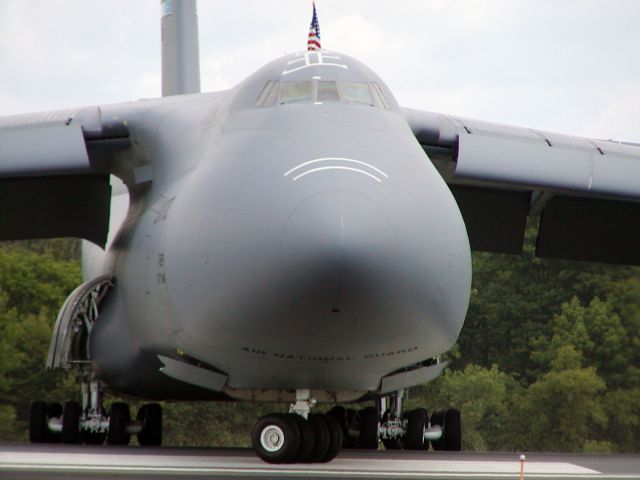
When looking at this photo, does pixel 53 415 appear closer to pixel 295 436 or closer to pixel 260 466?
pixel 260 466

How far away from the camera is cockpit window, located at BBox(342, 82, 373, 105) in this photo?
10.4m

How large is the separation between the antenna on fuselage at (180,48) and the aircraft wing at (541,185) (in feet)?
14.7

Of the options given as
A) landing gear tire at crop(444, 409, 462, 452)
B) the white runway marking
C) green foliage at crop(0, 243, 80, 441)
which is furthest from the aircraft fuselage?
green foliage at crop(0, 243, 80, 441)

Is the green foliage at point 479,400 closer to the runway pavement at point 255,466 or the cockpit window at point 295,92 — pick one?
the runway pavement at point 255,466

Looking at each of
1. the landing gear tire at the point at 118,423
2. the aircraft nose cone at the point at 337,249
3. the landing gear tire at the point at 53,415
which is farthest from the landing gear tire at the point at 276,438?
the landing gear tire at the point at 53,415

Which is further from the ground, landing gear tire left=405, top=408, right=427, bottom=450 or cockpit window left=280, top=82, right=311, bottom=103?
cockpit window left=280, top=82, right=311, bottom=103

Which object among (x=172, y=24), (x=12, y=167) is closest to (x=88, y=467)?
(x=12, y=167)

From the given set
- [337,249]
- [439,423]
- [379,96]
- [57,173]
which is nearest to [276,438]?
[337,249]

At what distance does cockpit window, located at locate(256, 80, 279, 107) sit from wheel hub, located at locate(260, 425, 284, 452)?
8.88 ft

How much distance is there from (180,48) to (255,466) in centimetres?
814

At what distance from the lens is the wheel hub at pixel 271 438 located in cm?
963

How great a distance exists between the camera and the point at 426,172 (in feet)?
32.1

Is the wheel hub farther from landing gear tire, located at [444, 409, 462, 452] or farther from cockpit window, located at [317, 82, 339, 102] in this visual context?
landing gear tire, located at [444, 409, 462, 452]

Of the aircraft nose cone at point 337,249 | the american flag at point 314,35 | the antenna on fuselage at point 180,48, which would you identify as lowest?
the aircraft nose cone at point 337,249
